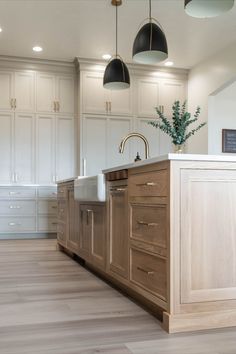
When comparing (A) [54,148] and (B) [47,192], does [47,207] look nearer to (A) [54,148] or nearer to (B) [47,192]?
(B) [47,192]

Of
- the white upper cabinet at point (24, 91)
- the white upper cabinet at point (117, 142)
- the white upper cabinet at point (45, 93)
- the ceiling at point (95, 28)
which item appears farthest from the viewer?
the white upper cabinet at point (117, 142)

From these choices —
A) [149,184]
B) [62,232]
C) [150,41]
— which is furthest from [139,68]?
[149,184]

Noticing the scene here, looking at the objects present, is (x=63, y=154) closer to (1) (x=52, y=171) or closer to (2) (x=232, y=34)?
(1) (x=52, y=171)

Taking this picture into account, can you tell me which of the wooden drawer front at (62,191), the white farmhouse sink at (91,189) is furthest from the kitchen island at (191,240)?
the wooden drawer front at (62,191)

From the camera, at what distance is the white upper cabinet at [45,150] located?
21.6 feet

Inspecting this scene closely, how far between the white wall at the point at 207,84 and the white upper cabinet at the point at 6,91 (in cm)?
297

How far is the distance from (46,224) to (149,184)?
14.6 ft

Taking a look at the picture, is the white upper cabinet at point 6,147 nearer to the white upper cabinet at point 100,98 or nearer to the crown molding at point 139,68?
the white upper cabinet at point 100,98

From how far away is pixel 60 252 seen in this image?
16.2ft

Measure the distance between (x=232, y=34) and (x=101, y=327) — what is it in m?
4.80

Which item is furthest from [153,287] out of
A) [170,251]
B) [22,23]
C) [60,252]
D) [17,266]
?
[22,23]

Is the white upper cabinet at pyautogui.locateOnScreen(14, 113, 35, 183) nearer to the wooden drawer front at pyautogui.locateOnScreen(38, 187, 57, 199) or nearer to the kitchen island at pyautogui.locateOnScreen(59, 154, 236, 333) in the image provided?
the wooden drawer front at pyautogui.locateOnScreen(38, 187, 57, 199)

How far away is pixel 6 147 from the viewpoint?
6.44 metres

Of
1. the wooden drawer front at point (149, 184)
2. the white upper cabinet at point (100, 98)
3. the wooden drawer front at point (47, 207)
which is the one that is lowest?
the wooden drawer front at point (47, 207)
